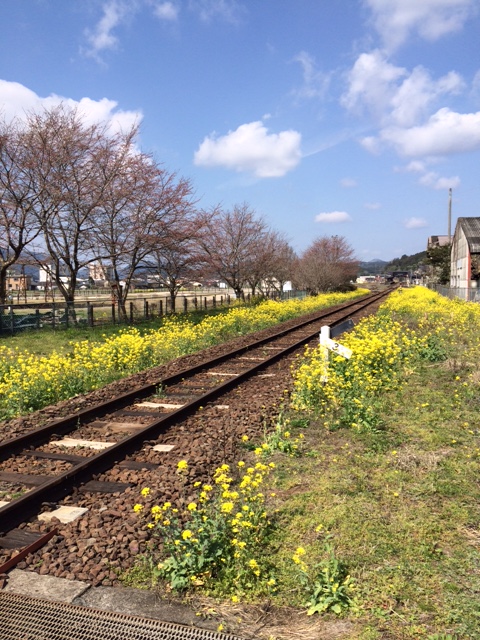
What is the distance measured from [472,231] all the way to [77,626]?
50.8 m

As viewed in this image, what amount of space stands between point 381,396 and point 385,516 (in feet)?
13.5

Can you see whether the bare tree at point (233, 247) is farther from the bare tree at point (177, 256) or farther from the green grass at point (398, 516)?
the green grass at point (398, 516)

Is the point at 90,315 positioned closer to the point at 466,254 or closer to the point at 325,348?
the point at 325,348

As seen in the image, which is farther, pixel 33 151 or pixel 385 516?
pixel 33 151

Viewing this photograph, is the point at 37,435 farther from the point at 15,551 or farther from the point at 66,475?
the point at 15,551

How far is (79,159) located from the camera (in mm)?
23547

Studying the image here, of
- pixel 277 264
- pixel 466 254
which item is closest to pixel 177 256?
pixel 277 264

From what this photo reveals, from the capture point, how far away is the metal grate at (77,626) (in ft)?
10.1

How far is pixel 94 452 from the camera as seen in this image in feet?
20.6

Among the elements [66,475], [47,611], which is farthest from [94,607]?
[66,475]

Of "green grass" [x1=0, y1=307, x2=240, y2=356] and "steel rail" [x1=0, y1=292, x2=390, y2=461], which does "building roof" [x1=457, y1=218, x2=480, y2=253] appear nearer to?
"green grass" [x1=0, y1=307, x2=240, y2=356]

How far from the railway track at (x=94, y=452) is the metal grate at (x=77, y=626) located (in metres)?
0.54

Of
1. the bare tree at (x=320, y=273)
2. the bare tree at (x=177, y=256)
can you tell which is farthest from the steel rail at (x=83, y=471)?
the bare tree at (x=320, y=273)

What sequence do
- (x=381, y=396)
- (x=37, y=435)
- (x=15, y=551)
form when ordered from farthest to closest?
(x=381, y=396), (x=37, y=435), (x=15, y=551)
